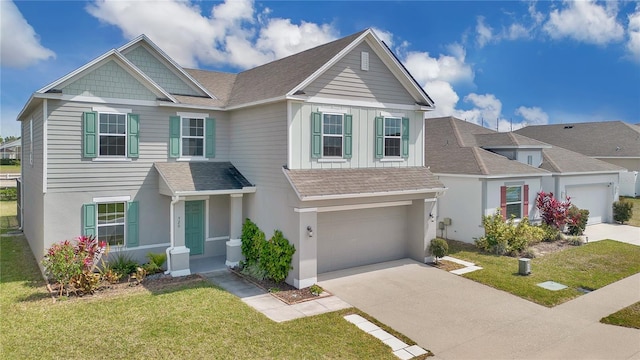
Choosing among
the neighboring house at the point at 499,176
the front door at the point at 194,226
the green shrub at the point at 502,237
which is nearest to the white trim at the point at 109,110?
the front door at the point at 194,226

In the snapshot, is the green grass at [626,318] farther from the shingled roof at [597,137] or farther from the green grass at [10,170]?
the green grass at [10,170]

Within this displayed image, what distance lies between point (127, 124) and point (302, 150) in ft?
20.0

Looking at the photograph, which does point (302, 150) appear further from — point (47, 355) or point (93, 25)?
point (93, 25)

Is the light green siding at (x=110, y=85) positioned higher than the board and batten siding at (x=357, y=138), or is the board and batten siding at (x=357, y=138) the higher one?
the light green siding at (x=110, y=85)

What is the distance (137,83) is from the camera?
1423 centimetres

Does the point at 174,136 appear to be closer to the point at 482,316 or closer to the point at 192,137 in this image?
the point at 192,137

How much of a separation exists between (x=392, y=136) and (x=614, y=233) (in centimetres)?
1433

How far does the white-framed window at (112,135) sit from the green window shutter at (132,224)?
5.87 ft

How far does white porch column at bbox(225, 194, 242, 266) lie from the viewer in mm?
14727

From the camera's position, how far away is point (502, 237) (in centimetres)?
1698

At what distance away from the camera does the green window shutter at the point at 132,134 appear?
553 inches

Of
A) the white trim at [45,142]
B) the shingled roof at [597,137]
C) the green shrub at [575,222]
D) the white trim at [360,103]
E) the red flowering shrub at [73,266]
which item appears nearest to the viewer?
the red flowering shrub at [73,266]

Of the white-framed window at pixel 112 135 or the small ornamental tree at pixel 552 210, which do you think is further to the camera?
the small ornamental tree at pixel 552 210

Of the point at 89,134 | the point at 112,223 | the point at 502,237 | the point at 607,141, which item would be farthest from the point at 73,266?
the point at 607,141
